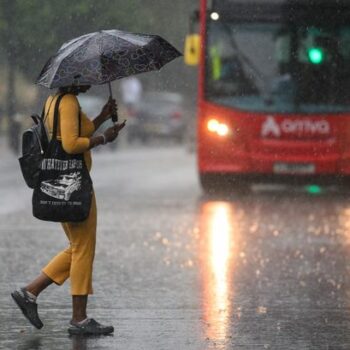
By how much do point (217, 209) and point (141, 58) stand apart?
9.91 metres

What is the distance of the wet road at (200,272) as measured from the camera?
8766mm

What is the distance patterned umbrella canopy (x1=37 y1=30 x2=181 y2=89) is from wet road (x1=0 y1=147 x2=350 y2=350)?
1.47 meters

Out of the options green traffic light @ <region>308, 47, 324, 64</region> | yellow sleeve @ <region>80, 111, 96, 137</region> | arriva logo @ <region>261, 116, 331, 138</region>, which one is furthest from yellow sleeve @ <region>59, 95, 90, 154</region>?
green traffic light @ <region>308, 47, 324, 64</region>

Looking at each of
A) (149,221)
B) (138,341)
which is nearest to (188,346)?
(138,341)

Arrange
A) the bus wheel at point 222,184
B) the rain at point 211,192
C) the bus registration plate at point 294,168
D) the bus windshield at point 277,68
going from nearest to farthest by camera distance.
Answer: the rain at point 211,192 < the bus registration plate at point 294,168 < the bus windshield at point 277,68 < the bus wheel at point 222,184

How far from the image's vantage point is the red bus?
21.0m

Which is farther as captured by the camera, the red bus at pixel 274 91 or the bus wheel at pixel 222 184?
the bus wheel at pixel 222 184

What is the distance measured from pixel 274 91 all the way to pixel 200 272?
976 centimetres

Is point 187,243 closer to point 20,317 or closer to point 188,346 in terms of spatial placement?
point 20,317

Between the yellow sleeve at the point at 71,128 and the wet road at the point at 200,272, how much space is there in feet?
3.53

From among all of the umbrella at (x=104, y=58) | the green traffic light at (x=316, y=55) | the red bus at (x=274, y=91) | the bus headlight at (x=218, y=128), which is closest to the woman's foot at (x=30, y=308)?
the umbrella at (x=104, y=58)

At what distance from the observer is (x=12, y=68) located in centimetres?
3922

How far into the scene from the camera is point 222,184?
22.0m

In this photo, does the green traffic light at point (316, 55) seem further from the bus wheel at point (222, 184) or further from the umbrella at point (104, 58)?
the umbrella at point (104, 58)
